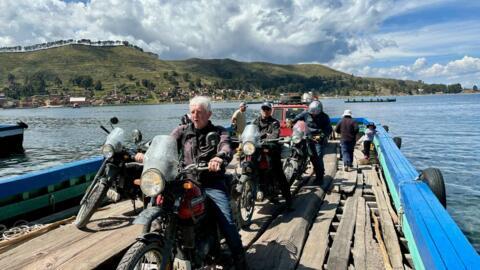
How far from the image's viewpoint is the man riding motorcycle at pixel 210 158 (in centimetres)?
449

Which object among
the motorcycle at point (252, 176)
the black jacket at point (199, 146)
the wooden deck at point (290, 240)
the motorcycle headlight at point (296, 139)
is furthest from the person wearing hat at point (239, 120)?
the black jacket at point (199, 146)

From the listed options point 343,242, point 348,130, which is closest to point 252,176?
point 343,242

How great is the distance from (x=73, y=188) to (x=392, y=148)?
8.46 m

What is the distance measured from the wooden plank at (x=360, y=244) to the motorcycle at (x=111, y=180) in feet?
11.6

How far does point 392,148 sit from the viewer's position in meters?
11.4

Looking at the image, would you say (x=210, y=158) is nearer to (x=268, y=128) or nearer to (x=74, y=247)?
(x=74, y=247)

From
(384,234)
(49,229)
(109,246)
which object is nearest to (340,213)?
(384,234)

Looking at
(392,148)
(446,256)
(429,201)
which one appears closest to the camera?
(446,256)

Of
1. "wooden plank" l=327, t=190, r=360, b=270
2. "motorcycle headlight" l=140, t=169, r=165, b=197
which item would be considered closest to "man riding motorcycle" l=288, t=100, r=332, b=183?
"wooden plank" l=327, t=190, r=360, b=270

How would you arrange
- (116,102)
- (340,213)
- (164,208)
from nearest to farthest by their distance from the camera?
(164,208) → (340,213) → (116,102)

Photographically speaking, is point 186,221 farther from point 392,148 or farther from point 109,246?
point 392,148

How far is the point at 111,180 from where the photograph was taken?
648cm

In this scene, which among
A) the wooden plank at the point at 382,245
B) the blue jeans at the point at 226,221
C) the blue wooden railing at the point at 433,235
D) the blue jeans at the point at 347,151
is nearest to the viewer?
the blue wooden railing at the point at 433,235

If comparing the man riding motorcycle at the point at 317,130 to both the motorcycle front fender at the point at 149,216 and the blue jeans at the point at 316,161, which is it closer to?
the blue jeans at the point at 316,161
